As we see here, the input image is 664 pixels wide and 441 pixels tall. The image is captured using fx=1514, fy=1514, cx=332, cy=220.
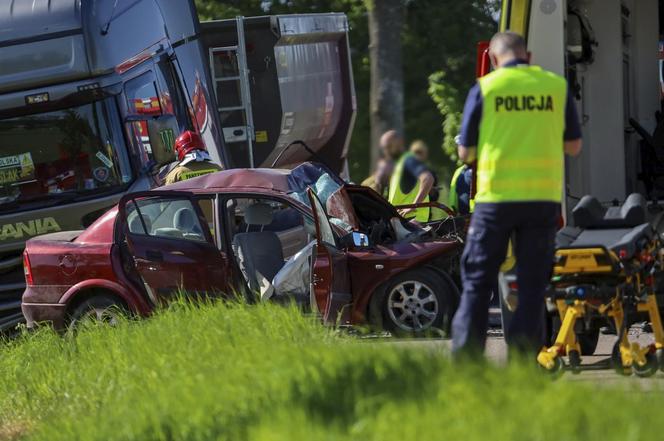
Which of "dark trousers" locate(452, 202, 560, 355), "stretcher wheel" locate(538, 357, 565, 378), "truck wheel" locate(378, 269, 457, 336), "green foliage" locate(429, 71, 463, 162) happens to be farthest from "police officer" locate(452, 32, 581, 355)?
"green foliage" locate(429, 71, 463, 162)

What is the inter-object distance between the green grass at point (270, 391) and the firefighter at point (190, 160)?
361 centimetres

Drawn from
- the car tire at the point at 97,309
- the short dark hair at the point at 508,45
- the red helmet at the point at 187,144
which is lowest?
the car tire at the point at 97,309

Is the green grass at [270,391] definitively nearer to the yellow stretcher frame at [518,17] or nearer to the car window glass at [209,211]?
the car window glass at [209,211]

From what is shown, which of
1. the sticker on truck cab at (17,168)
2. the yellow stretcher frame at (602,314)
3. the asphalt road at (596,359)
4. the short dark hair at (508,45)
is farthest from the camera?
the sticker on truck cab at (17,168)

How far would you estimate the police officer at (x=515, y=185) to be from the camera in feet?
25.6

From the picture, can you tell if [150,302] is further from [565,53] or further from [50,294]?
[565,53]

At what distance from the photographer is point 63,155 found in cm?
1489

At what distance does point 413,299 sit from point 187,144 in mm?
3288

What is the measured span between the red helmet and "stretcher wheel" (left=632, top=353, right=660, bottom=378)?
660 centimetres

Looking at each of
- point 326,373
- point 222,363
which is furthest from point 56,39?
point 326,373

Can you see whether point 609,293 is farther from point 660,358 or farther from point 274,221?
point 274,221

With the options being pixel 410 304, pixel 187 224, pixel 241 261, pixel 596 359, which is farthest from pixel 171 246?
pixel 596 359

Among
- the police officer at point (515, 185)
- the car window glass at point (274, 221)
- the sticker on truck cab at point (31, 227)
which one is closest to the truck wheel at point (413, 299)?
the car window glass at point (274, 221)

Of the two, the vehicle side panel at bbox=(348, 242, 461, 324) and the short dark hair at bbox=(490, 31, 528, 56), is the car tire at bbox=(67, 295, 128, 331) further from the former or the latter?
the short dark hair at bbox=(490, 31, 528, 56)
